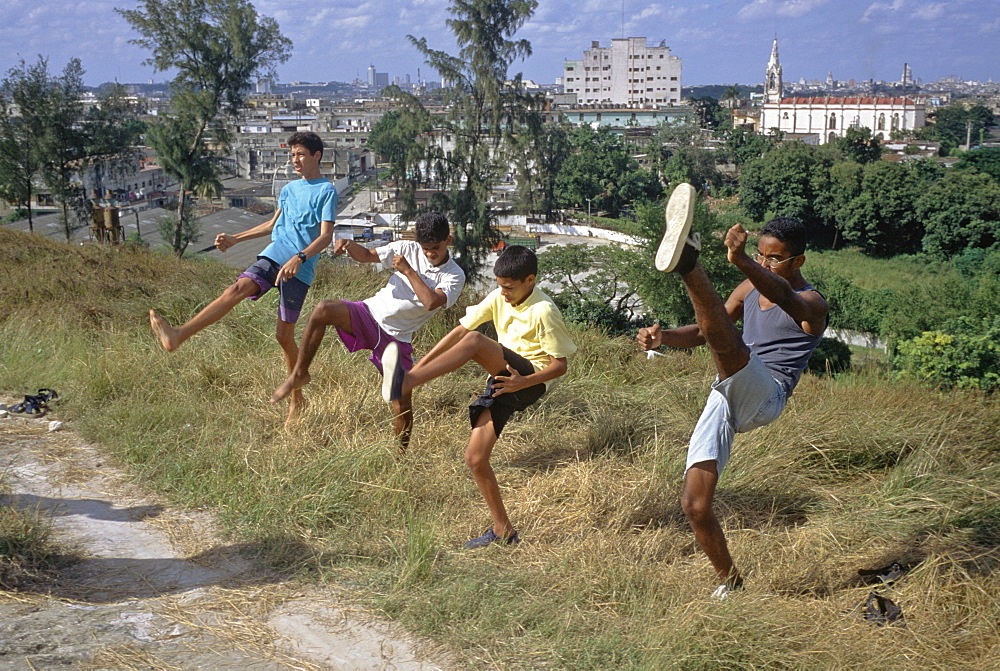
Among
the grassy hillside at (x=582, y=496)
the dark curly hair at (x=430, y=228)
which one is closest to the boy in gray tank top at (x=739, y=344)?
the grassy hillside at (x=582, y=496)

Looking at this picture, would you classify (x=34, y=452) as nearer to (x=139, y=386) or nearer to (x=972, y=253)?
(x=139, y=386)

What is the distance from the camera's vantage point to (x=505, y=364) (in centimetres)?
376

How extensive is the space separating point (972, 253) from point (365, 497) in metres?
44.1

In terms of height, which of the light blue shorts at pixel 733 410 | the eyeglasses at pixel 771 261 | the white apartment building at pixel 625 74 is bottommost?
the light blue shorts at pixel 733 410

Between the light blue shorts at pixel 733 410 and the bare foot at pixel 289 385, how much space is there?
82.1 inches

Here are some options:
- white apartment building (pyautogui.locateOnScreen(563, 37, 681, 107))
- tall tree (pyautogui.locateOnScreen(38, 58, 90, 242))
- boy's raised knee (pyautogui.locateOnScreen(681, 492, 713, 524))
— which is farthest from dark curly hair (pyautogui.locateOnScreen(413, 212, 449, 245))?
white apartment building (pyautogui.locateOnScreen(563, 37, 681, 107))

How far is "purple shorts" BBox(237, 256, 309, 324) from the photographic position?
477cm

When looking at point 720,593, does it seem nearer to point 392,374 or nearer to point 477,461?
point 477,461

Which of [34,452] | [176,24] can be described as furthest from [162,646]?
[176,24]

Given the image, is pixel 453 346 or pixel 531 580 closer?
pixel 531 580

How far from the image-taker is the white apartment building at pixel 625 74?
15125cm

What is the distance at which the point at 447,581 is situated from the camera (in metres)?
3.29

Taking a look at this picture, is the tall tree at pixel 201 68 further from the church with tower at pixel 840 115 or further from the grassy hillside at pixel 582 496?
the church with tower at pixel 840 115

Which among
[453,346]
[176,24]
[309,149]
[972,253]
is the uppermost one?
[176,24]
